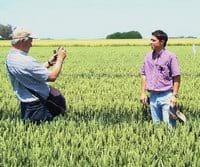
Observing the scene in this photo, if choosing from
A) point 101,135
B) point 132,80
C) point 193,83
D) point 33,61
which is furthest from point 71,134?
point 132,80

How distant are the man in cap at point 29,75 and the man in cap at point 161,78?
1703 mm

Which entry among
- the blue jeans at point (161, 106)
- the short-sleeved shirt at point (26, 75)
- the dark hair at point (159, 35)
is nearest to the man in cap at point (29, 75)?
the short-sleeved shirt at point (26, 75)

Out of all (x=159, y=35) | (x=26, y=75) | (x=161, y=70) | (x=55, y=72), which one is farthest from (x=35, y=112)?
(x=159, y=35)

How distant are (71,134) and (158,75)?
181 cm

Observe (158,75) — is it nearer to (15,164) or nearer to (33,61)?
(33,61)

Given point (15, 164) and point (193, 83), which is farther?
point (193, 83)

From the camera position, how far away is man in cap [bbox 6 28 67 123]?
6.95 meters

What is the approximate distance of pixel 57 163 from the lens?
5.85 meters

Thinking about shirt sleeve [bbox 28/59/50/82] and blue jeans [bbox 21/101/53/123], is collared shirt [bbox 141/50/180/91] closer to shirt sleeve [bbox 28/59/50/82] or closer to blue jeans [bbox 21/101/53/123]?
blue jeans [bbox 21/101/53/123]

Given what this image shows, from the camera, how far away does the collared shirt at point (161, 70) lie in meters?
8.52

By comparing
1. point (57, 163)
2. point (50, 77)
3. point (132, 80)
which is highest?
point (50, 77)

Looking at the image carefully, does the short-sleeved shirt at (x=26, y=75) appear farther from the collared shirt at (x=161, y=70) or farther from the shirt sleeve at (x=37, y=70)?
the collared shirt at (x=161, y=70)

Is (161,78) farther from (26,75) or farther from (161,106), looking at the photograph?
(26,75)

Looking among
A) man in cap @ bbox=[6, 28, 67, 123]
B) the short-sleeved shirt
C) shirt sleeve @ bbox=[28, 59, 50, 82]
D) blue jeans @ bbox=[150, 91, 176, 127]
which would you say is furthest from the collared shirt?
shirt sleeve @ bbox=[28, 59, 50, 82]
